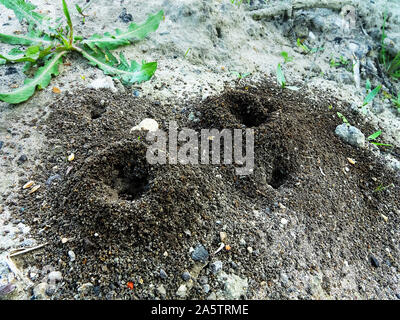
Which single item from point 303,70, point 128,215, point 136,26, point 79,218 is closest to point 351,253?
point 128,215

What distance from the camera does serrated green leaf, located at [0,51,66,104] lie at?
7.64 ft

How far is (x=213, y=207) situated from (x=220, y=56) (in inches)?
70.0

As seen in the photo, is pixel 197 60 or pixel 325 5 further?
pixel 325 5

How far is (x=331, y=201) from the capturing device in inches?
85.1

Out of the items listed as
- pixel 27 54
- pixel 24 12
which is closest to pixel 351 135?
pixel 27 54

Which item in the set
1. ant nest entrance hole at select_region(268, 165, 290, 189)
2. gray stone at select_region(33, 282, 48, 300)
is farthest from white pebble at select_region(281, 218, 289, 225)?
gray stone at select_region(33, 282, 48, 300)

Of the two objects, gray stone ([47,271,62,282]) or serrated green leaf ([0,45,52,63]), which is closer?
gray stone ([47,271,62,282])

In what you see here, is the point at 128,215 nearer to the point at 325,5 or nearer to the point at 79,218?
the point at 79,218

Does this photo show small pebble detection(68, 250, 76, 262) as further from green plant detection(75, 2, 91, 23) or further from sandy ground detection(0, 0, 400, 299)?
green plant detection(75, 2, 91, 23)

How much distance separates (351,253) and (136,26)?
2717 millimetres

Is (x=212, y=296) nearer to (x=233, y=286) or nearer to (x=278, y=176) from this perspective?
(x=233, y=286)

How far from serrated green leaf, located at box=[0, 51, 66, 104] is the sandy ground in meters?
0.06

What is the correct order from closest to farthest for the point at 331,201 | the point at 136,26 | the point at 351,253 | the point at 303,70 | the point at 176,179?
1. the point at 176,179
2. the point at 351,253
3. the point at 331,201
4. the point at 136,26
5. the point at 303,70

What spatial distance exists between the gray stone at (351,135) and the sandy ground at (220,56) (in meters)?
0.23
